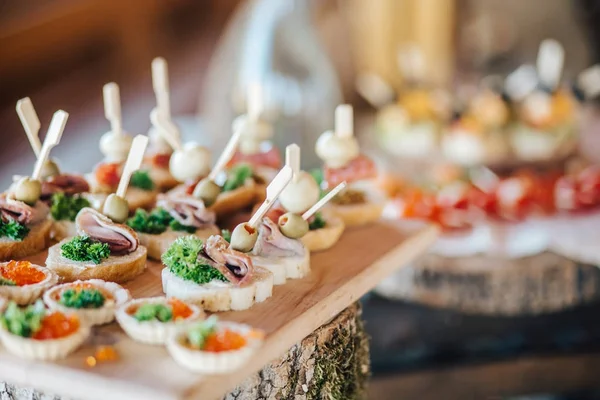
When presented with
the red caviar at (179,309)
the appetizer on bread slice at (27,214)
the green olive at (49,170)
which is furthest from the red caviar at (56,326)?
the green olive at (49,170)

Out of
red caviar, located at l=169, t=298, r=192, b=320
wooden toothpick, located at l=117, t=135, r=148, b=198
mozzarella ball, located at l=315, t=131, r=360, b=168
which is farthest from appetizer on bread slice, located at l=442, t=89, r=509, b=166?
red caviar, located at l=169, t=298, r=192, b=320

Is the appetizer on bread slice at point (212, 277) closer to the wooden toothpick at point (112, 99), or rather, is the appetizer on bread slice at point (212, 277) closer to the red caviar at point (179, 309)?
the red caviar at point (179, 309)

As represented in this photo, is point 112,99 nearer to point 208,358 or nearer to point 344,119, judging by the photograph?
point 344,119

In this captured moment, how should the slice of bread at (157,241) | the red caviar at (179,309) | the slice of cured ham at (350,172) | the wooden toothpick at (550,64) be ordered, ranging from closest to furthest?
the red caviar at (179,309) < the slice of bread at (157,241) < the slice of cured ham at (350,172) < the wooden toothpick at (550,64)

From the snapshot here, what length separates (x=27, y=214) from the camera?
2213 millimetres

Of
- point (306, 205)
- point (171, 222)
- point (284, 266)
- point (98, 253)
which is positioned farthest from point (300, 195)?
point (98, 253)

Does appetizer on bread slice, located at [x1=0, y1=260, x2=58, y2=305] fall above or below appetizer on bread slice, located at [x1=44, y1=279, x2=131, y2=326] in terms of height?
above

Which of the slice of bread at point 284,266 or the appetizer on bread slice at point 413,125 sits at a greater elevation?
the appetizer on bread slice at point 413,125

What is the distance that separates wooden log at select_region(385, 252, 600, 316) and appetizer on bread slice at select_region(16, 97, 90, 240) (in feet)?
5.61

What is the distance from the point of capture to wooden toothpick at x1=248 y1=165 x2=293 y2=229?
2.00 m

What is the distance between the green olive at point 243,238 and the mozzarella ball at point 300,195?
0.27 m

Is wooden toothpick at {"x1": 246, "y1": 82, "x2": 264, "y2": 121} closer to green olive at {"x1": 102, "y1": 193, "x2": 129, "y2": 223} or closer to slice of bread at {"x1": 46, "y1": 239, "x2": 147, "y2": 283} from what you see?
green olive at {"x1": 102, "y1": 193, "x2": 129, "y2": 223}

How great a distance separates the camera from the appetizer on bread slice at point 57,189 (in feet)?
7.66

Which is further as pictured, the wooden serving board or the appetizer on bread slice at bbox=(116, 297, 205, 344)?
the appetizer on bread slice at bbox=(116, 297, 205, 344)
